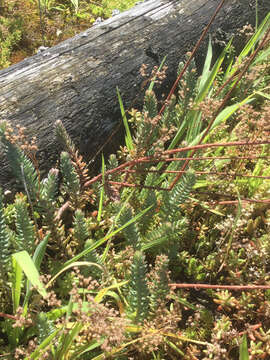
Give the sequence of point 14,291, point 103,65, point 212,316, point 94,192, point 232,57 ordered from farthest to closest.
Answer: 1. point 232,57
2. point 103,65
3. point 94,192
4. point 212,316
5. point 14,291

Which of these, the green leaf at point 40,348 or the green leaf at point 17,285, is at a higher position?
the green leaf at point 17,285

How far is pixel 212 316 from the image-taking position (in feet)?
A: 7.06

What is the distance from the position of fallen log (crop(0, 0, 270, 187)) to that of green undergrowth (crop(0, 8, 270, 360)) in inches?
6.7

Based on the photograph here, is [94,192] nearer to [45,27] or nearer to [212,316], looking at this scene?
[212,316]

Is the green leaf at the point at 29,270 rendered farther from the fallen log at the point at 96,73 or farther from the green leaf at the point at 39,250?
the fallen log at the point at 96,73

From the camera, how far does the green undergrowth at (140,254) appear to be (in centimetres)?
176

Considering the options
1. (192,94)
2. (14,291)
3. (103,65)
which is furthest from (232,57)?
(14,291)

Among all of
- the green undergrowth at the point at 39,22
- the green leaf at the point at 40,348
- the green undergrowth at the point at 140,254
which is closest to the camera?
the green leaf at the point at 40,348

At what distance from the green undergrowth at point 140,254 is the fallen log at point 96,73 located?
0.17 meters

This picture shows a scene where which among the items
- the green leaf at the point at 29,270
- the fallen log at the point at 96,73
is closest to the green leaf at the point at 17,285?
the green leaf at the point at 29,270

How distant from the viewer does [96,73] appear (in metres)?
2.73

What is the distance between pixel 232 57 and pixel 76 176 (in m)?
2.30

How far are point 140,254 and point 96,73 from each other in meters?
1.59

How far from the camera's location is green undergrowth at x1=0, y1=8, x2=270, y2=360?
1757mm
